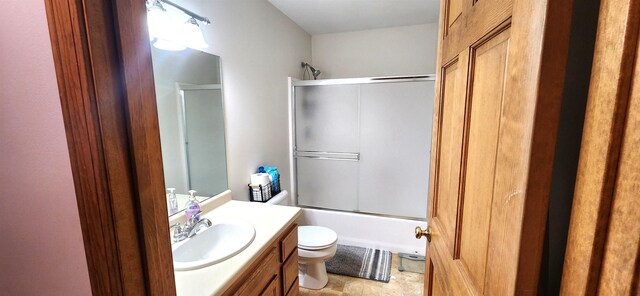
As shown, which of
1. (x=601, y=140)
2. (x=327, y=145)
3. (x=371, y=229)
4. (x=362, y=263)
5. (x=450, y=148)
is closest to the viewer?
(x=601, y=140)

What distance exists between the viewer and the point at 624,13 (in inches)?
11.6

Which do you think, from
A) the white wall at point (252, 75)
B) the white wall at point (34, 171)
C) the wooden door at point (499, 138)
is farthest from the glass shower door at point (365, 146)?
the white wall at point (34, 171)

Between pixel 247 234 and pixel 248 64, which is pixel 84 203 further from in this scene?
pixel 248 64

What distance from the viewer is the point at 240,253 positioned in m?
1.15

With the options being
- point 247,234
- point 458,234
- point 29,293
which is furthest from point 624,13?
point 247,234

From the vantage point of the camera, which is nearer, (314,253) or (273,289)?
(273,289)

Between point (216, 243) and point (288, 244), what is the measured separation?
0.39 metres

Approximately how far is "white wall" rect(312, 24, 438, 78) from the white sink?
2379 mm

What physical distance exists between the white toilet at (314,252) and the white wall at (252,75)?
44 centimetres

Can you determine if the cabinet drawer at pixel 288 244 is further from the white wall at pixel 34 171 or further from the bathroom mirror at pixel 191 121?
the white wall at pixel 34 171

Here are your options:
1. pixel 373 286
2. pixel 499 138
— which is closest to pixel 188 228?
pixel 499 138

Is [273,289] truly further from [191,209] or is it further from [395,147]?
[395,147]

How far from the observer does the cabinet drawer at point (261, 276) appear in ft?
3.66

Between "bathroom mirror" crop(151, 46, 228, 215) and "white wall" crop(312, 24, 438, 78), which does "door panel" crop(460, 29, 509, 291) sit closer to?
"bathroom mirror" crop(151, 46, 228, 215)
